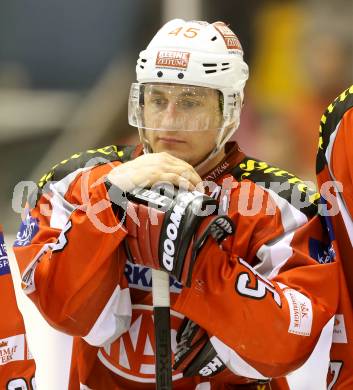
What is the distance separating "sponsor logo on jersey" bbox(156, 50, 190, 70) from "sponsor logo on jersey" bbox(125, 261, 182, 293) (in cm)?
39

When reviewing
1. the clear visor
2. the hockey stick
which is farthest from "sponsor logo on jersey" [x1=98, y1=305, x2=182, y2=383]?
the clear visor

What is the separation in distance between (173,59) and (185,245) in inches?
17.2

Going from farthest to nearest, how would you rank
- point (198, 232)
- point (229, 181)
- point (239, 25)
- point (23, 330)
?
point (239, 25) → point (229, 181) → point (23, 330) → point (198, 232)

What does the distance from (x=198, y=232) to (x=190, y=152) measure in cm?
29

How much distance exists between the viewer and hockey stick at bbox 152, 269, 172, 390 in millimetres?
2033

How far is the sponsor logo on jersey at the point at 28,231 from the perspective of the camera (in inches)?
87.0

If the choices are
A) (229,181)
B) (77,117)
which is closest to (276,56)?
(77,117)

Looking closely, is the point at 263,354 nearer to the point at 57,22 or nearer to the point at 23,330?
the point at 23,330

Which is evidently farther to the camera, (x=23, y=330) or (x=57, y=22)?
(x=57, y=22)

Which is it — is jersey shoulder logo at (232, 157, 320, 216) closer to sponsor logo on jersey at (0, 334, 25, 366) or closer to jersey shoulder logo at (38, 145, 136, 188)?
jersey shoulder logo at (38, 145, 136, 188)

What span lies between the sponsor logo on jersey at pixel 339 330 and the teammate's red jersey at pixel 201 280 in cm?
5

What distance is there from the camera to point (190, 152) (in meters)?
2.20

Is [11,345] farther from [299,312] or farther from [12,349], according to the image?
[299,312]

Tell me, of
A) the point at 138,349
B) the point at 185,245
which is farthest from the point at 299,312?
the point at 138,349
